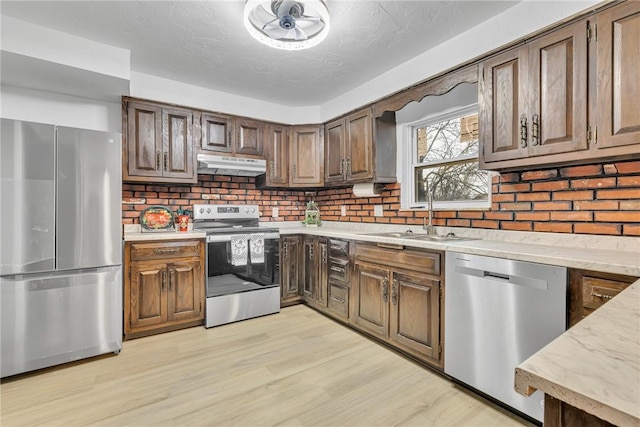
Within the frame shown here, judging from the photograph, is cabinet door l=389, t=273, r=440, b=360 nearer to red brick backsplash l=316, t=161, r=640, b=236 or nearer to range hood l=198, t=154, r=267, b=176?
red brick backsplash l=316, t=161, r=640, b=236

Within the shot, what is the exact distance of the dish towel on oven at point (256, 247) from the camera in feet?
10.7

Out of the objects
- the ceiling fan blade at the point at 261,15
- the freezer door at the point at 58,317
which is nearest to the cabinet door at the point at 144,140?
the freezer door at the point at 58,317

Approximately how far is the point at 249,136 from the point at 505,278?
2925mm

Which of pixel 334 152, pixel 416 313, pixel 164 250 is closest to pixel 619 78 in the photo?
pixel 416 313

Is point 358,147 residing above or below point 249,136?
below

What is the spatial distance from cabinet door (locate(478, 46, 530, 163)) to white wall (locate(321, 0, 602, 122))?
136 mm

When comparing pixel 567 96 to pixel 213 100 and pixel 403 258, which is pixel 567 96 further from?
Answer: pixel 213 100

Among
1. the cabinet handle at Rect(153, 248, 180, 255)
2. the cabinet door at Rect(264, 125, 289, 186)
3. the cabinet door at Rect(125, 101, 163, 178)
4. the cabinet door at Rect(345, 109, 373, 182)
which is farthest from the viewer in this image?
the cabinet door at Rect(264, 125, 289, 186)

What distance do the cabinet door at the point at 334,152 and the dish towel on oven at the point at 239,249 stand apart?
1.21m

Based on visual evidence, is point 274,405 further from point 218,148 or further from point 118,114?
point 118,114

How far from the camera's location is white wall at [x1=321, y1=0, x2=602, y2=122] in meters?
1.85

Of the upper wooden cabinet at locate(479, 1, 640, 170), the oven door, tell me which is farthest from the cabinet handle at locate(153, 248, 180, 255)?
A: the upper wooden cabinet at locate(479, 1, 640, 170)

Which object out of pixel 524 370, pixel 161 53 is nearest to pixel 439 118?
pixel 161 53

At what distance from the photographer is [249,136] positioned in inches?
143
